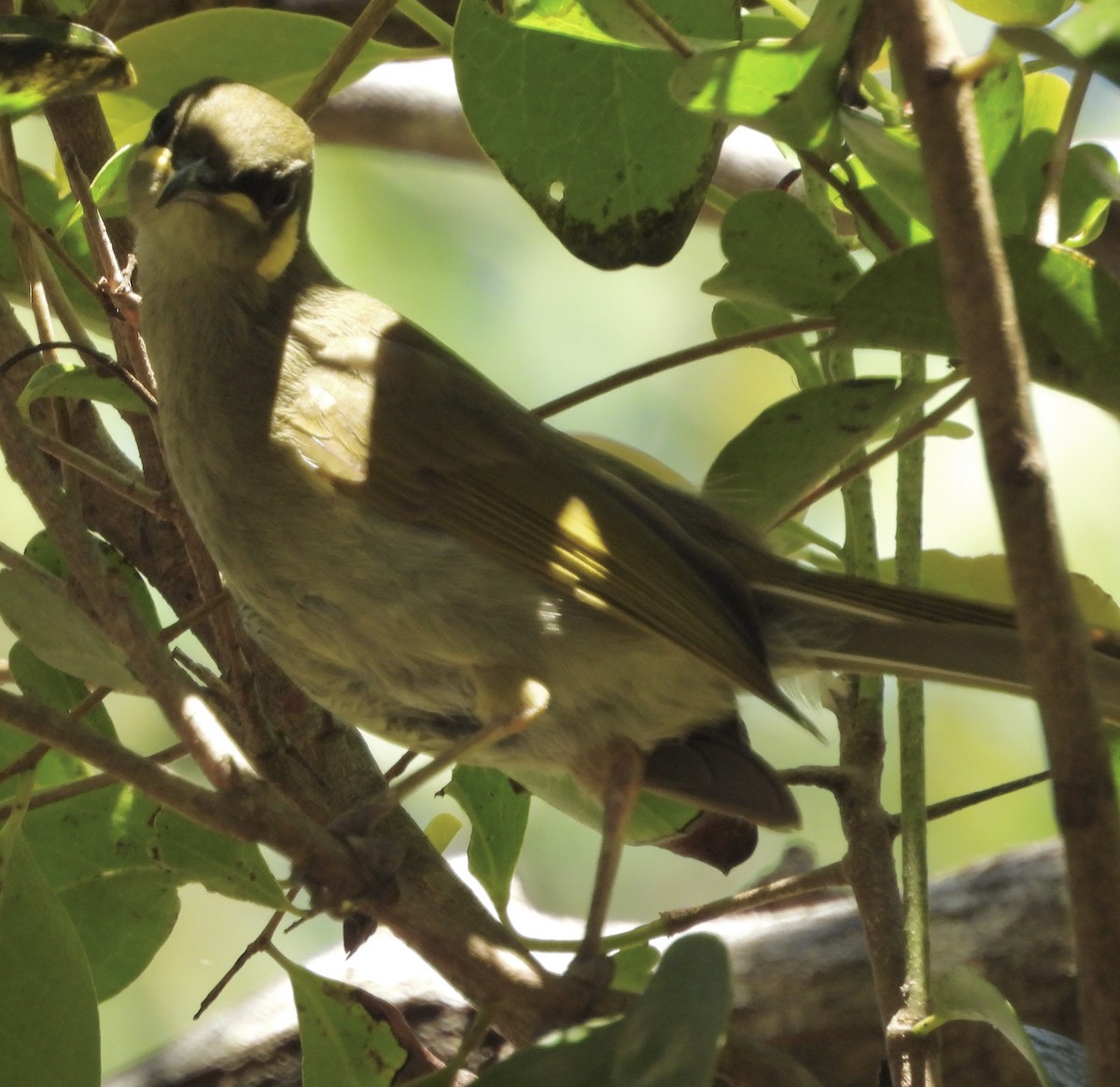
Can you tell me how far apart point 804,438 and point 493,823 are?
2.83ft

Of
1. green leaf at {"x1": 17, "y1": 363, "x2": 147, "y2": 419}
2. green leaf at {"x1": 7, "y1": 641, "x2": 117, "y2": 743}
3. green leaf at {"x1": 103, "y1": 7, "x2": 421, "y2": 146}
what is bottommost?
green leaf at {"x1": 7, "y1": 641, "x2": 117, "y2": 743}

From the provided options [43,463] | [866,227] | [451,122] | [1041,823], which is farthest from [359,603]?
[1041,823]

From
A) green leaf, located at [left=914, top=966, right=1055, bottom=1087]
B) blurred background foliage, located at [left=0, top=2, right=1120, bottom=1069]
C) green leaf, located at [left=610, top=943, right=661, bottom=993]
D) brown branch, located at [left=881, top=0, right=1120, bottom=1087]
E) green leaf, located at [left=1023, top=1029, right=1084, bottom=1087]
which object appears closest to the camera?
brown branch, located at [left=881, top=0, right=1120, bottom=1087]

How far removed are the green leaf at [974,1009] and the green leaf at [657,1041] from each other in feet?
1.81

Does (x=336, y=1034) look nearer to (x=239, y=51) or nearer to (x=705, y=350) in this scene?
(x=705, y=350)

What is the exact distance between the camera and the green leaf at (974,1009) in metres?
1.75

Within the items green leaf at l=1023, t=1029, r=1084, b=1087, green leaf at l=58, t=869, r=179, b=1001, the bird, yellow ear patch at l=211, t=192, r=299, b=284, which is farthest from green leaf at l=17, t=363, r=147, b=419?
green leaf at l=1023, t=1029, r=1084, b=1087

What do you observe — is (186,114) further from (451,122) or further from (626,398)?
(626,398)

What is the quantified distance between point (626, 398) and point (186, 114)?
4.09 m

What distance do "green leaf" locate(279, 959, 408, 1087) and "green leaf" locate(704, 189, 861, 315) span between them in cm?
119

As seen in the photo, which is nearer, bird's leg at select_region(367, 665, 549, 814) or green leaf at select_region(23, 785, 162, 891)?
green leaf at select_region(23, 785, 162, 891)

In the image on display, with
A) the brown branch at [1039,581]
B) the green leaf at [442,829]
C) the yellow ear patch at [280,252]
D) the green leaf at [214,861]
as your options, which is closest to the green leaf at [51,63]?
the yellow ear patch at [280,252]

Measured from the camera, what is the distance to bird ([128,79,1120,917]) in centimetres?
235

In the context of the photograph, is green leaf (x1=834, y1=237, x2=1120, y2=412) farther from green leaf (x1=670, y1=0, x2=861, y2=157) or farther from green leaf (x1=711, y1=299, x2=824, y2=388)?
green leaf (x1=711, y1=299, x2=824, y2=388)
